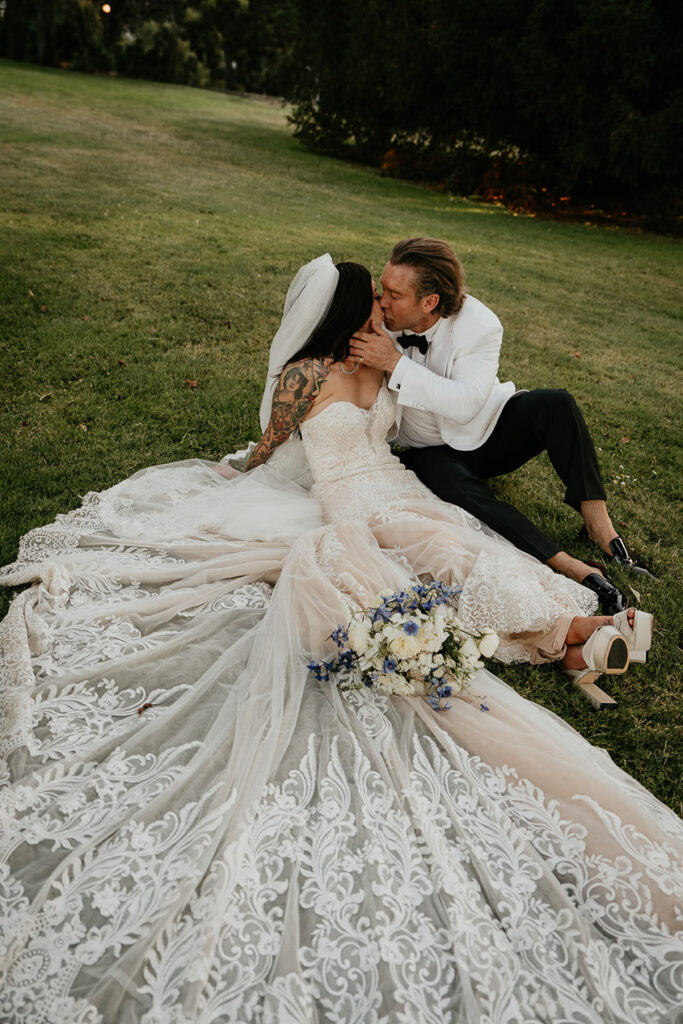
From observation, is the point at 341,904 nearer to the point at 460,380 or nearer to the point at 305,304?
the point at 305,304

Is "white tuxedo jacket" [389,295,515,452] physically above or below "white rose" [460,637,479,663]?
above

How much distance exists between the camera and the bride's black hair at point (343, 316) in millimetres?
3682

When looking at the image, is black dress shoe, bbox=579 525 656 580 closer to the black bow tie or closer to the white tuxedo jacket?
the white tuxedo jacket

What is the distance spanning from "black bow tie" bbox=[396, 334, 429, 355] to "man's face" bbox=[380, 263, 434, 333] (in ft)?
0.18

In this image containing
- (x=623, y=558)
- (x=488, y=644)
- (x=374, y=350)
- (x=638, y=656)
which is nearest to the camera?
(x=488, y=644)

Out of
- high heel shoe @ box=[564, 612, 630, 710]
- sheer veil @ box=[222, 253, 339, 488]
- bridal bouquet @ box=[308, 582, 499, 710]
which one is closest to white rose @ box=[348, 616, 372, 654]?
bridal bouquet @ box=[308, 582, 499, 710]

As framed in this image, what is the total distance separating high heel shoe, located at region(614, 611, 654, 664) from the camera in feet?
10.4

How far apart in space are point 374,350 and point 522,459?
4.42ft

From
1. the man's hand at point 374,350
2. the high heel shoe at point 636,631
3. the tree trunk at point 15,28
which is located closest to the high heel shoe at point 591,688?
the high heel shoe at point 636,631

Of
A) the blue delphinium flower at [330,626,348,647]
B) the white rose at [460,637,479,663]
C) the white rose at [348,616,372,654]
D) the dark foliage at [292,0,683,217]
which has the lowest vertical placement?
the blue delphinium flower at [330,626,348,647]

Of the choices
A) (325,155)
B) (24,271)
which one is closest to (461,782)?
(24,271)

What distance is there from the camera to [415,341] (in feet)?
13.9

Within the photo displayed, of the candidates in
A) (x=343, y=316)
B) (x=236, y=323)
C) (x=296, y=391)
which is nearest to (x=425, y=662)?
(x=296, y=391)

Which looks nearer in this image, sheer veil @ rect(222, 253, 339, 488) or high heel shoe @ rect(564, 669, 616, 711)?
high heel shoe @ rect(564, 669, 616, 711)
